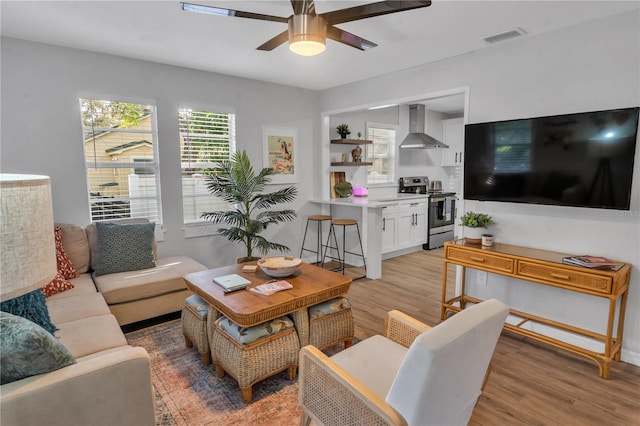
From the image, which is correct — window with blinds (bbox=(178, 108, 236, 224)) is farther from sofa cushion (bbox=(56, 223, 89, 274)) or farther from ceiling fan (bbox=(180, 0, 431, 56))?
ceiling fan (bbox=(180, 0, 431, 56))

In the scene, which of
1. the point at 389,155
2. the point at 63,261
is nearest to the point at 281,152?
the point at 389,155

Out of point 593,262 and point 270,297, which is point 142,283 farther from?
point 593,262

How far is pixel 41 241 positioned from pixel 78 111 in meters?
3.13

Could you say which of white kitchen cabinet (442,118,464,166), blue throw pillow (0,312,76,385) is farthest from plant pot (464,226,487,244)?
white kitchen cabinet (442,118,464,166)

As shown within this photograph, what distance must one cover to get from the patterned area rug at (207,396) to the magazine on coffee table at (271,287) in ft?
2.01

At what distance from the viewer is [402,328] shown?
6.38 feet

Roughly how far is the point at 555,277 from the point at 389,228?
2932mm

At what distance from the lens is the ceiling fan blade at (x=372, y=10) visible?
179 cm

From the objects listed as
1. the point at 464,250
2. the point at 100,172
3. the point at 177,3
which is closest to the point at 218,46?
the point at 177,3

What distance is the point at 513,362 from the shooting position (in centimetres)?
262

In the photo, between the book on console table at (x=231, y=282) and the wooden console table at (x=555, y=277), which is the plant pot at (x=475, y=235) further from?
the book on console table at (x=231, y=282)

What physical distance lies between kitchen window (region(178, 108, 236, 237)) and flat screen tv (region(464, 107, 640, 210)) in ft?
9.22

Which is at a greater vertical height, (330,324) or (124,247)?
(124,247)

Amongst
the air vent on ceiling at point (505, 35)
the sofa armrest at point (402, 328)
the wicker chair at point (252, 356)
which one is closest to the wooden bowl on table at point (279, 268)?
the wicker chair at point (252, 356)
